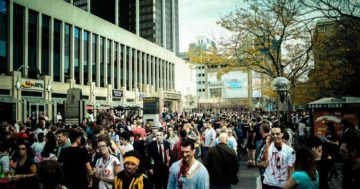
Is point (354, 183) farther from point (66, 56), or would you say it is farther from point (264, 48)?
point (66, 56)

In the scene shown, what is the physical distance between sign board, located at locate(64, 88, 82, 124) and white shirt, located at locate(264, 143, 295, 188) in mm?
13595

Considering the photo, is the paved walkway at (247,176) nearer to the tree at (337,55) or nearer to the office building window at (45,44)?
the tree at (337,55)

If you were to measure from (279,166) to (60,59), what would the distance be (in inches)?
1335

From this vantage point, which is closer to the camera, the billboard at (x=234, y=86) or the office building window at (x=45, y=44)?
the office building window at (x=45, y=44)

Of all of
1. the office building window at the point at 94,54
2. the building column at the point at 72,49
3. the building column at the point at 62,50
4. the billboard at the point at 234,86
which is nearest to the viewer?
the building column at the point at 62,50

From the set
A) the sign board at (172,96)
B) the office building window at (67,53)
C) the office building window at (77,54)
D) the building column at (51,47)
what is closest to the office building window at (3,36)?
the building column at (51,47)

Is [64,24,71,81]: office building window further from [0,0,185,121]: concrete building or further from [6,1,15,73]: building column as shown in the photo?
[6,1,15,73]: building column

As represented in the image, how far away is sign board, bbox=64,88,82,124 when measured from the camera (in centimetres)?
1745

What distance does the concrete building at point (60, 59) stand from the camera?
1123 inches

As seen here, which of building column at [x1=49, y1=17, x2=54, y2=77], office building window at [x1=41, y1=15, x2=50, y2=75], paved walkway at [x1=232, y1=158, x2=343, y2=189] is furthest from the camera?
building column at [x1=49, y1=17, x2=54, y2=77]

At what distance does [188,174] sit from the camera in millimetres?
4129

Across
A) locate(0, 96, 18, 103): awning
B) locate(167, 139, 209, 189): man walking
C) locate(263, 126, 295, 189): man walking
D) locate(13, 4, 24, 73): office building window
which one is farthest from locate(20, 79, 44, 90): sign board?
locate(167, 139, 209, 189): man walking

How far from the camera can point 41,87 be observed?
102ft

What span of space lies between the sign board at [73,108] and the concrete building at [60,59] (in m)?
0.69
